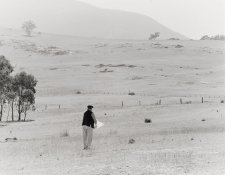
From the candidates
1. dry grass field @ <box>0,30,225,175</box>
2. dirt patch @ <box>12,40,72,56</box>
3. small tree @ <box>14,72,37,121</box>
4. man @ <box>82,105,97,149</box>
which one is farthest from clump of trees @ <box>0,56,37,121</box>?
dirt patch @ <box>12,40,72,56</box>

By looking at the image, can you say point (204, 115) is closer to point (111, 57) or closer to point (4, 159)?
point (4, 159)

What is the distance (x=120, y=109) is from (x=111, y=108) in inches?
135

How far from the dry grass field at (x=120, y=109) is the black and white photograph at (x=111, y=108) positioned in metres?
0.06

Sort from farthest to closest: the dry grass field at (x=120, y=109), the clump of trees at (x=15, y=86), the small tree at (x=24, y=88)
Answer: the small tree at (x=24, y=88) → the clump of trees at (x=15, y=86) → the dry grass field at (x=120, y=109)

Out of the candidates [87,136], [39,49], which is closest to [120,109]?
[87,136]

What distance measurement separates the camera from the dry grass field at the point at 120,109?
63.2 feet

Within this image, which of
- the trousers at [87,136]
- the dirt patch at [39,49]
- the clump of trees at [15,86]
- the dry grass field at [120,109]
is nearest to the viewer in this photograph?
the dry grass field at [120,109]

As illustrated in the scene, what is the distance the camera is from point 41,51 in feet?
442

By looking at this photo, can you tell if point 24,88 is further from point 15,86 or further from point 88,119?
point 88,119

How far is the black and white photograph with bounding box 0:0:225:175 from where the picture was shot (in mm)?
19547

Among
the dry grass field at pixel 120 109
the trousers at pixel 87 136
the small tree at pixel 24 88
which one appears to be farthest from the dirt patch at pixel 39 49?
the trousers at pixel 87 136

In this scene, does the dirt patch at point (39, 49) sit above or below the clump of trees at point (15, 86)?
above

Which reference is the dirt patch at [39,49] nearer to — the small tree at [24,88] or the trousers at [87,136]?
the small tree at [24,88]

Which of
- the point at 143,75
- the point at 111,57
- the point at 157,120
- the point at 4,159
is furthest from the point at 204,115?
→ the point at 111,57
